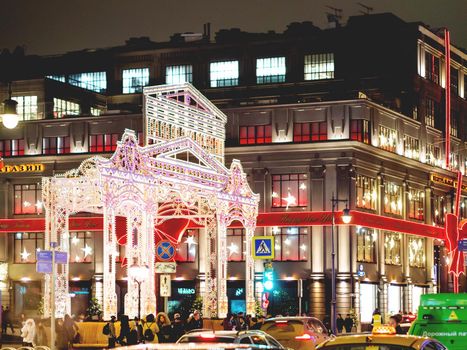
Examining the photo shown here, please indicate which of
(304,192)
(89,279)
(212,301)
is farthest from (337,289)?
(212,301)

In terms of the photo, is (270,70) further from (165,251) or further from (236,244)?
(165,251)

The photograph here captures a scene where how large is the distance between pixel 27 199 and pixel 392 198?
85.5 ft

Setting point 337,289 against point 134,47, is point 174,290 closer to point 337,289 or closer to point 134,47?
point 337,289

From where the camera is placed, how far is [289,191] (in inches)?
2913

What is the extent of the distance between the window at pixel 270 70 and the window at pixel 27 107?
56.1 feet

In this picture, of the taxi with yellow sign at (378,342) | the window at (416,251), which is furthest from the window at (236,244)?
the taxi with yellow sign at (378,342)

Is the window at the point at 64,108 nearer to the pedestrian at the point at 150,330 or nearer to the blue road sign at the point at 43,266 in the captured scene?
the pedestrian at the point at 150,330

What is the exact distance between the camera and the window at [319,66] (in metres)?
84.5

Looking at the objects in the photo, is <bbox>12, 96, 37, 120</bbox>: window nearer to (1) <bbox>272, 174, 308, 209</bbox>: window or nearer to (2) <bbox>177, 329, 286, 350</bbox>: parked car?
(1) <bbox>272, 174, 308, 209</bbox>: window

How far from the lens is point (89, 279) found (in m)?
77.1

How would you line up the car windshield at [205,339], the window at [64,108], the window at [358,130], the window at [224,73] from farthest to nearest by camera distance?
the window at [224,73], the window at [64,108], the window at [358,130], the car windshield at [205,339]

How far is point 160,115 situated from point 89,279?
3449 centimetres

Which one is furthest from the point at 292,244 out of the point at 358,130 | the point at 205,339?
the point at 205,339

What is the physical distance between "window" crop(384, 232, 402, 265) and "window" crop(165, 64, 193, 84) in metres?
21.3
